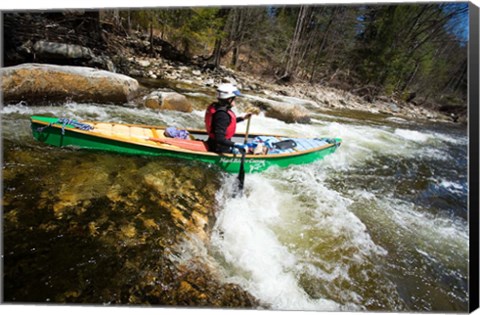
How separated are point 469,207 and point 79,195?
2.77m

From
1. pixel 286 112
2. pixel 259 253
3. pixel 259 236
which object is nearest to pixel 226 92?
pixel 259 236

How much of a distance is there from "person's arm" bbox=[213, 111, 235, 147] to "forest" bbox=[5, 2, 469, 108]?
3.21 feet

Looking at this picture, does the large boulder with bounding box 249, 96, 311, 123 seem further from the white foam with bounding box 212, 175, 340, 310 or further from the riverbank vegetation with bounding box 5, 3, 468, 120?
the white foam with bounding box 212, 175, 340, 310

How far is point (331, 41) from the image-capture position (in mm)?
6766

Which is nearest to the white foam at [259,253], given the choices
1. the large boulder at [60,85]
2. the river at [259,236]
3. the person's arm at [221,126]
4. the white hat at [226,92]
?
the river at [259,236]

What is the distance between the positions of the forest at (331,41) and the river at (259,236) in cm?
99

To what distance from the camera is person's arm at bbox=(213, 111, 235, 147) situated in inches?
105

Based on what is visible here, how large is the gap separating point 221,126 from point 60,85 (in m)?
2.83

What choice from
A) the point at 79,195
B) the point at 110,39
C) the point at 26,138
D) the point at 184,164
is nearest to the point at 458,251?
the point at 184,164

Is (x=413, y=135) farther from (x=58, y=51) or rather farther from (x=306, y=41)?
(x=58, y=51)

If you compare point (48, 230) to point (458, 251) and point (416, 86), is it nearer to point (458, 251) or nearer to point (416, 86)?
point (458, 251)

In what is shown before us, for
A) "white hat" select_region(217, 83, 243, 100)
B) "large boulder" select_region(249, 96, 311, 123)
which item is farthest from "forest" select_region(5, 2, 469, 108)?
"large boulder" select_region(249, 96, 311, 123)

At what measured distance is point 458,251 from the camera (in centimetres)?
232

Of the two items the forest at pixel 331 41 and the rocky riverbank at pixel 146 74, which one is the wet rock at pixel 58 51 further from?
the forest at pixel 331 41
